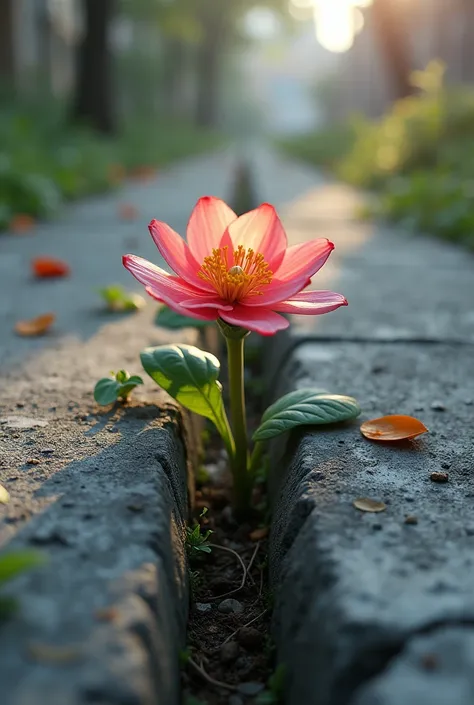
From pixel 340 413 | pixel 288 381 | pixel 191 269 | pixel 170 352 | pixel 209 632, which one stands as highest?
pixel 191 269

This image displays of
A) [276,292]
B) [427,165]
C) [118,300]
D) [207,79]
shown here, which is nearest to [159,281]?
[276,292]

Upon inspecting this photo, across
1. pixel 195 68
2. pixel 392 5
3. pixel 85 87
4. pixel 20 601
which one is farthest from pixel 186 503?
pixel 195 68

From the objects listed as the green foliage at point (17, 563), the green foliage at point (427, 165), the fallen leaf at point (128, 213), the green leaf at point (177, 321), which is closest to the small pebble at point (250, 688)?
the green foliage at point (17, 563)

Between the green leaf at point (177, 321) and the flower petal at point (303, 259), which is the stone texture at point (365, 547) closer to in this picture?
the flower petal at point (303, 259)

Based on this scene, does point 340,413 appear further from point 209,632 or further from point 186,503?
point 209,632

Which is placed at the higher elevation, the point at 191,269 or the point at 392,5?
the point at 392,5

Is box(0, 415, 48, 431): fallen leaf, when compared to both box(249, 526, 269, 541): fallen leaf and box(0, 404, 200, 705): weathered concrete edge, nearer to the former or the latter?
box(0, 404, 200, 705): weathered concrete edge

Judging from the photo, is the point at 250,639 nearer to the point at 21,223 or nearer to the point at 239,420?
the point at 239,420
